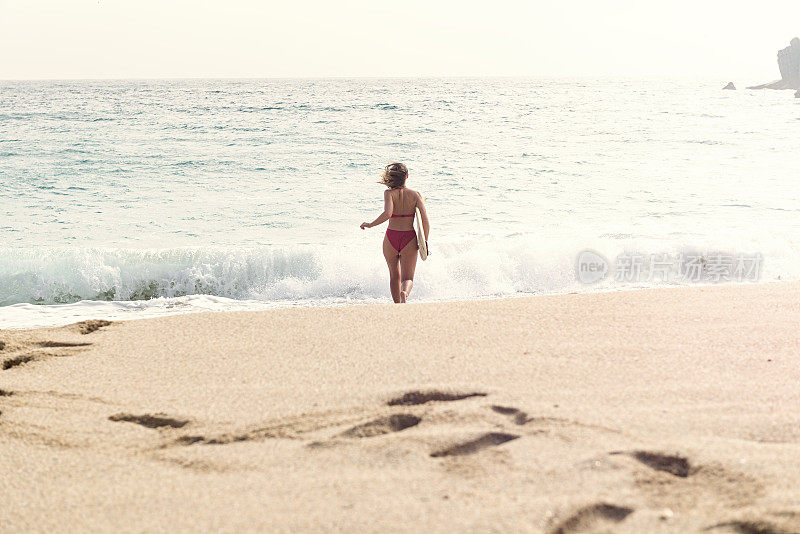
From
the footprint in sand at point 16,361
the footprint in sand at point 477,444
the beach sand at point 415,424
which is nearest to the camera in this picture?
the beach sand at point 415,424

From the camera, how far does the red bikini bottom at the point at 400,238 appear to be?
20.3 ft

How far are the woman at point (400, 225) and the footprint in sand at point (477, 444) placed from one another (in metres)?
3.78

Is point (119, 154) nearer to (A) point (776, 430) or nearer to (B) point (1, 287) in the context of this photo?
(B) point (1, 287)

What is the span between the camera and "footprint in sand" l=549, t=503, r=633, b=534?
177 centimetres

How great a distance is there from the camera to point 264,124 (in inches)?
963

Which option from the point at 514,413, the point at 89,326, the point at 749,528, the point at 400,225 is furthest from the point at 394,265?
the point at 749,528

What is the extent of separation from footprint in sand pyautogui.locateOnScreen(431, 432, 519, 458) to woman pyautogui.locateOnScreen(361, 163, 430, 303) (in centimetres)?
378

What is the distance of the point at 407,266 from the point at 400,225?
17.2 inches

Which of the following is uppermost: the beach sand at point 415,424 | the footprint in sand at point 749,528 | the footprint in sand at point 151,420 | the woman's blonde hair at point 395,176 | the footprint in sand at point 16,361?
the woman's blonde hair at point 395,176

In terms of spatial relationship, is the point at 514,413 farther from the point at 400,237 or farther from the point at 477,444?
the point at 400,237

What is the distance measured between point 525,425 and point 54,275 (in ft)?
24.6

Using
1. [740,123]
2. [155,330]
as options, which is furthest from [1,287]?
[740,123]

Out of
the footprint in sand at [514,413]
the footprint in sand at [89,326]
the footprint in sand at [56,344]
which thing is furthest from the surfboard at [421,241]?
the footprint in sand at [514,413]

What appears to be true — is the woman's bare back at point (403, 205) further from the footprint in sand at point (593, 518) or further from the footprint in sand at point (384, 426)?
the footprint in sand at point (593, 518)
